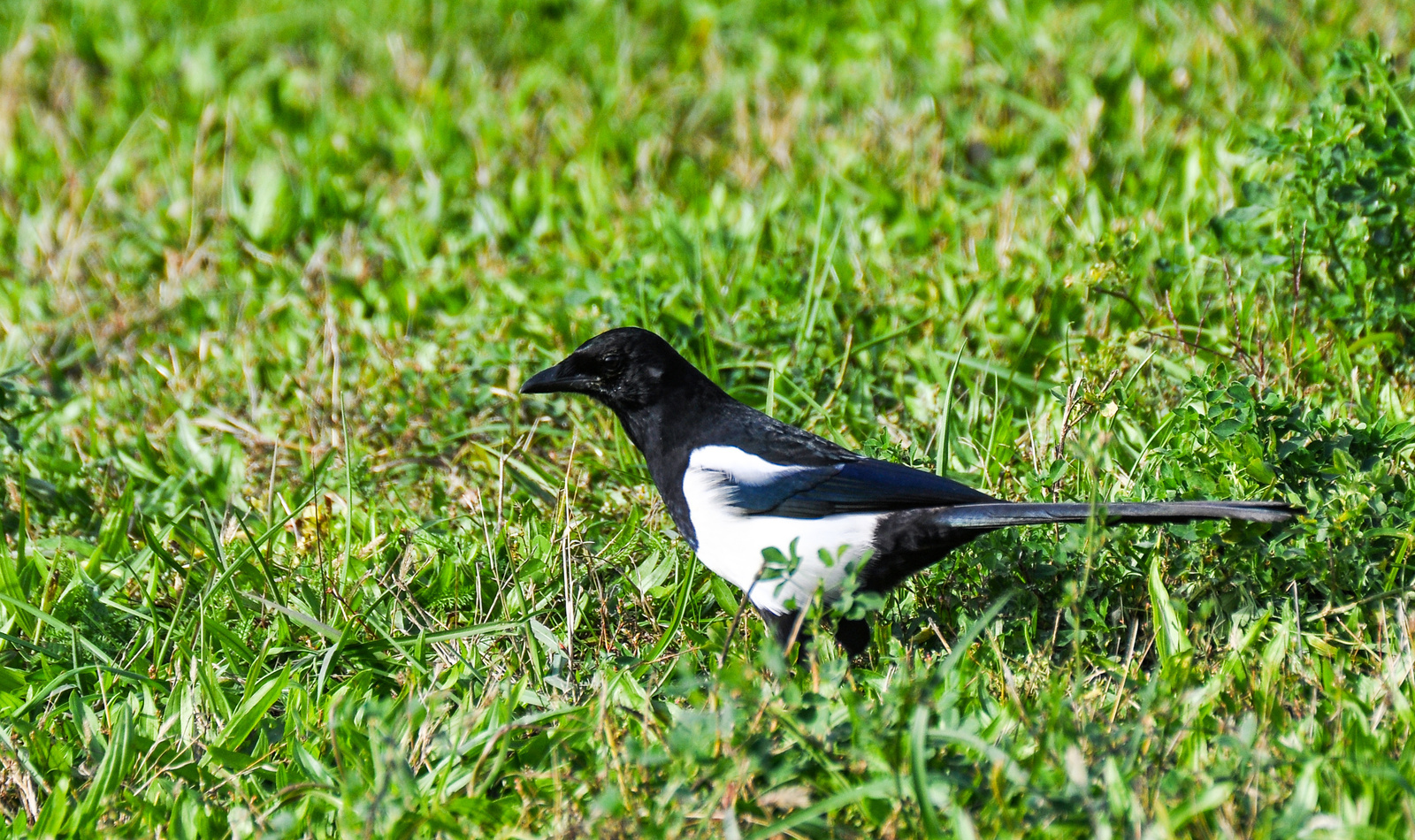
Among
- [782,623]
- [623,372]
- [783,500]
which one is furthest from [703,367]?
[782,623]

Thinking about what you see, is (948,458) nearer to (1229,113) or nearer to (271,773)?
(271,773)

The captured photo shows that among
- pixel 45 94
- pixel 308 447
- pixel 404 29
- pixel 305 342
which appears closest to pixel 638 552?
pixel 308 447

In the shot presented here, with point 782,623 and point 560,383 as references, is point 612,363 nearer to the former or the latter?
point 560,383

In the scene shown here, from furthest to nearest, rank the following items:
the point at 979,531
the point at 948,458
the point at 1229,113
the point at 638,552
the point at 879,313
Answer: the point at 1229,113 < the point at 879,313 < the point at 948,458 < the point at 638,552 < the point at 979,531

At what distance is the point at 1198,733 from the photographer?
2281mm

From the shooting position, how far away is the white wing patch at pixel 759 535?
9.20 feet

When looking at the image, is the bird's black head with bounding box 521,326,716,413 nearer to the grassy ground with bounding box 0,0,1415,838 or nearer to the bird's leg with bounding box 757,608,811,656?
the grassy ground with bounding box 0,0,1415,838

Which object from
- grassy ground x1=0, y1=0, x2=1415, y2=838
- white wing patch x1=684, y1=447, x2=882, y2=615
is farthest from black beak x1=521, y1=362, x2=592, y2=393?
white wing patch x1=684, y1=447, x2=882, y2=615

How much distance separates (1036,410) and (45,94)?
200 inches

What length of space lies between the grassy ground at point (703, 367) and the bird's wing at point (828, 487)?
0.27 m

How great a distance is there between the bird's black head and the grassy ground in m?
0.20

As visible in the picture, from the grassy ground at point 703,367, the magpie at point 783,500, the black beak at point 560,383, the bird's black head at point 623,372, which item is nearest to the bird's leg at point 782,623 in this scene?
the magpie at point 783,500

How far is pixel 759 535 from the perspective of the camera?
286cm

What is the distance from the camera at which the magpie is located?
2.66 meters
